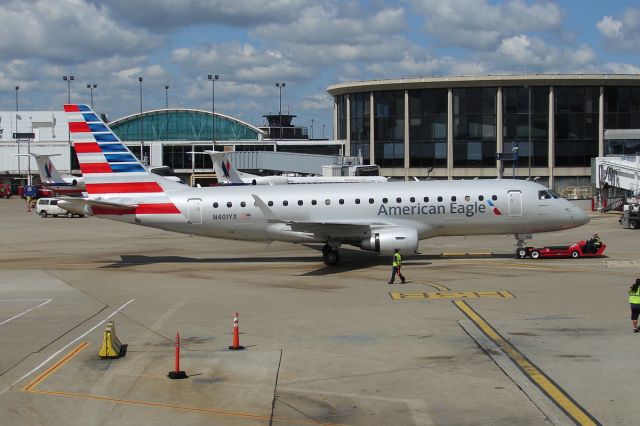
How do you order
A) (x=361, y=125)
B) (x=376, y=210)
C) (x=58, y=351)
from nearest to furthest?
1. (x=58, y=351)
2. (x=376, y=210)
3. (x=361, y=125)

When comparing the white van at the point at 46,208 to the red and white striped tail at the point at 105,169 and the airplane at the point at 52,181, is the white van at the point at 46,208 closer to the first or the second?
the airplane at the point at 52,181

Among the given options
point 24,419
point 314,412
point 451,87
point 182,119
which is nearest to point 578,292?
point 314,412

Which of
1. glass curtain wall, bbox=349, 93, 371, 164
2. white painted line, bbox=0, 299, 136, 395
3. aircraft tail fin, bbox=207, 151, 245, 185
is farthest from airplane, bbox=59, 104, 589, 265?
glass curtain wall, bbox=349, 93, 371, 164

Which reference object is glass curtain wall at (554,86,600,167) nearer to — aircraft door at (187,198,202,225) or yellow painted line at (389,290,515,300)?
aircraft door at (187,198,202,225)

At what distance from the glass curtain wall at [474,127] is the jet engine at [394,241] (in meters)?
70.5

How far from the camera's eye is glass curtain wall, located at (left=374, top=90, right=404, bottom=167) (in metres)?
110

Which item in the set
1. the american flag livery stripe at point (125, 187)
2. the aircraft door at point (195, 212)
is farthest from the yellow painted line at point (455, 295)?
the american flag livery stripe at point (125, 187)

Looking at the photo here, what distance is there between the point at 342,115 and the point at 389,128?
38.8 feet

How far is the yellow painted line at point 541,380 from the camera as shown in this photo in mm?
14156

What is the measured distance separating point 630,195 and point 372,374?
65136mm

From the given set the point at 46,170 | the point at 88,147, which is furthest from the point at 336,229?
the point at 46,170

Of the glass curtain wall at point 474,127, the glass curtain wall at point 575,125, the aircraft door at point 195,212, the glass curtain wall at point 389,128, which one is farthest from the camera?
the glass curtain wall at point 389,128

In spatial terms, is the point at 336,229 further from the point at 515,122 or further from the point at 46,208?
the point at 515,122

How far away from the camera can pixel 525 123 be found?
339 ft
